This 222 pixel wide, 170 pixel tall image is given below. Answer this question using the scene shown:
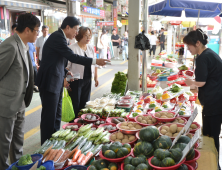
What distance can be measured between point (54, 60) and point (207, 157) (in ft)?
7.92

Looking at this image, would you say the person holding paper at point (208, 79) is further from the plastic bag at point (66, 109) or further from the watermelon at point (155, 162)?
the plastic bag at point (66, 109)

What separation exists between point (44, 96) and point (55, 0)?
11017mm

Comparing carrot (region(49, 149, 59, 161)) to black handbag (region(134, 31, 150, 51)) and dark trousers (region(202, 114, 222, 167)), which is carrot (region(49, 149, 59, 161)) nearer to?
dark trousers (region(202, 114, 222, 167))

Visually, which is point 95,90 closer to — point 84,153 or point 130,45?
point 130,45

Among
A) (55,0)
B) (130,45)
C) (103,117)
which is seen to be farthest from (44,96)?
(55,0)

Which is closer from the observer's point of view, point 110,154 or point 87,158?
point 110,154

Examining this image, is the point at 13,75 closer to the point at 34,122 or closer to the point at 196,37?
the point at 196,37

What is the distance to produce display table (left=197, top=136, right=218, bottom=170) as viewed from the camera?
7.13ft

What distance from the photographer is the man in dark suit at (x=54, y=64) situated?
3.30m

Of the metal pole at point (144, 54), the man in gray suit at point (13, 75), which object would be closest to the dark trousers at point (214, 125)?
the man in gray suit at point (13, 75)

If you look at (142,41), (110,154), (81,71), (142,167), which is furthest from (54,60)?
(142,41)

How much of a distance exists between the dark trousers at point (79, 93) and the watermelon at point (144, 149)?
2.32 metres

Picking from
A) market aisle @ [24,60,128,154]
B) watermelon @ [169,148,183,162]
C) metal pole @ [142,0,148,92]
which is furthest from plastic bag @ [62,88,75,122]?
metal pole @ [142,0,148,92]

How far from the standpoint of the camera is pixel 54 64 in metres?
A: 3.33
